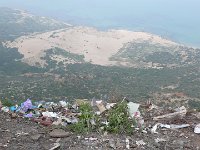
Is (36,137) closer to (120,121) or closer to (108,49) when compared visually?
(120,121)

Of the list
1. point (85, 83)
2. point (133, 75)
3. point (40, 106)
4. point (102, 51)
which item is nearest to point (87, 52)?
point (102, 51)

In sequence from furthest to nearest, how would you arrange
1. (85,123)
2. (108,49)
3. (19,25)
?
(19,25)
(108,49)
(85,123)

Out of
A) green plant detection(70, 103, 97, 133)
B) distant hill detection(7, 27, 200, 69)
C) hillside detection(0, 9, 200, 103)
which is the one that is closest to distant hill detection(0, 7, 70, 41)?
hillside detection(0, 9, 200, 103)

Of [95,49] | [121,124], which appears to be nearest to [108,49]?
[95,49]

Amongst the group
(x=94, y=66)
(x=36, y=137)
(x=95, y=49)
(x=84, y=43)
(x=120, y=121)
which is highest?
(x=120, y=121)

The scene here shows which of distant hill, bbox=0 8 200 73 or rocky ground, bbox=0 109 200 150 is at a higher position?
rocky ground, bbox=0 109 200 150

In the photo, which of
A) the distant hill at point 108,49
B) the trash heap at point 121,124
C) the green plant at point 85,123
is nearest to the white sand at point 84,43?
the distant hill at point 108,49

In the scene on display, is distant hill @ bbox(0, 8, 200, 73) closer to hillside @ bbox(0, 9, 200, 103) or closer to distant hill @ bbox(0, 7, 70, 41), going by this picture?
hillside @ bbox(0, 9, 200, 103)

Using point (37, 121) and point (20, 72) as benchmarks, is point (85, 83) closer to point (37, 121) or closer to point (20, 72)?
point (20, 72)
